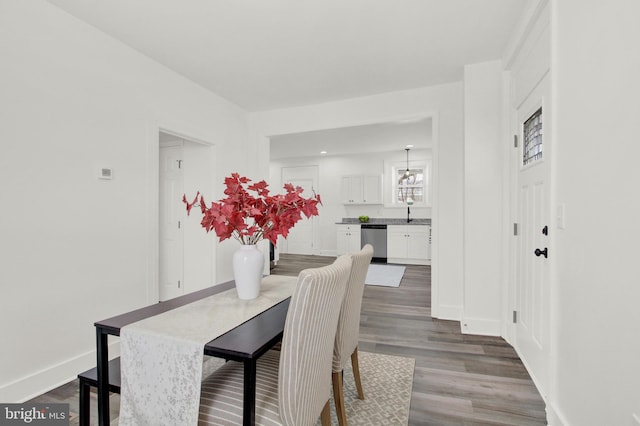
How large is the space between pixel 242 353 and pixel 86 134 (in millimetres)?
2286

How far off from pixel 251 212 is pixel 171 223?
2994 millimetres

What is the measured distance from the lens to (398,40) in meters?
2.59

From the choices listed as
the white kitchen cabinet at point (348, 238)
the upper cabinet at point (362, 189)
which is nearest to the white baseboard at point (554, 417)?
the white kitchen cabinet at point (348, 238)

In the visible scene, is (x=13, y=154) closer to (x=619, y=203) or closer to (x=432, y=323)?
(x=619, y=203)

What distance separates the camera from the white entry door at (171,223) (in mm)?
3982

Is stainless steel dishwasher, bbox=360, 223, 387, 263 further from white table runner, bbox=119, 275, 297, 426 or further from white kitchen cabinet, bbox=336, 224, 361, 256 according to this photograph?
white table runner, bbox=119, 275, 297, 426

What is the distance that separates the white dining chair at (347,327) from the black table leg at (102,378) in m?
1.00

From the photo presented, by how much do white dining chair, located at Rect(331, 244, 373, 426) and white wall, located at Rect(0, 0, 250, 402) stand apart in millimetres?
1976

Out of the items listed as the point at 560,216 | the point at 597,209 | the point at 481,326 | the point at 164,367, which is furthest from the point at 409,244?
the point at 164,367

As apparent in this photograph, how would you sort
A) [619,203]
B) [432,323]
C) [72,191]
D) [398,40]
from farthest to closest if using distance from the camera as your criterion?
[432,323], [398,40], [72,191], [619,203]

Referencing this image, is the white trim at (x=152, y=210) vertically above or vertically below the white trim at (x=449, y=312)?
above

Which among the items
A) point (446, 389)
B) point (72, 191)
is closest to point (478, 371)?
point (446, 389)

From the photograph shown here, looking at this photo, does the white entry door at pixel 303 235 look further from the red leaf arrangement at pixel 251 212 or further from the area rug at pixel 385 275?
the red leaf arrangement at pixel 251 212

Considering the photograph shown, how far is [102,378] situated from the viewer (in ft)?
4.07
